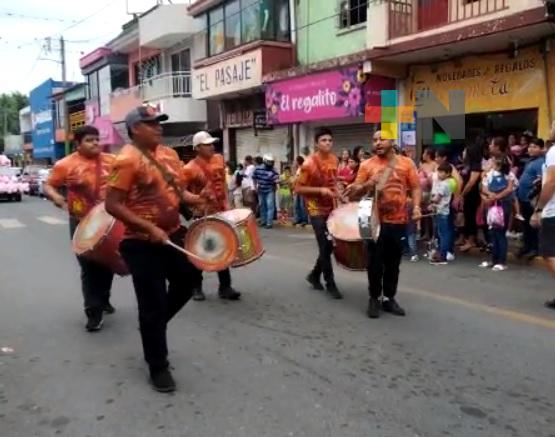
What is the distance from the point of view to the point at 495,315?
19.4 ft

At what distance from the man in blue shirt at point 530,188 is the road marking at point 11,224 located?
12422 millimetres

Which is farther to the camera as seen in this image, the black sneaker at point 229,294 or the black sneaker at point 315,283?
the black sneaker at point 315,283

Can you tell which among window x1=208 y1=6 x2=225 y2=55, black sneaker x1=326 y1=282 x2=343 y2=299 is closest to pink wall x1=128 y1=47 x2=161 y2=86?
window x1=208 y1=6 x2=225 y2=55

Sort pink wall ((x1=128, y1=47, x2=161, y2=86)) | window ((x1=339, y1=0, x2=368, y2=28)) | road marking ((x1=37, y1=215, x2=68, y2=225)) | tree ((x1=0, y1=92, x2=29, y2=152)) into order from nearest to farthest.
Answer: window ((x1=339, y1=0, x2=368, y2=28))
road marking ((x1=37, y1=215, x2=68, y2=225))
pink wall ((x1=128, y1=47, x2=161, y2=86))
tree ((x1=0, y1=92, x2=29, y2=152))

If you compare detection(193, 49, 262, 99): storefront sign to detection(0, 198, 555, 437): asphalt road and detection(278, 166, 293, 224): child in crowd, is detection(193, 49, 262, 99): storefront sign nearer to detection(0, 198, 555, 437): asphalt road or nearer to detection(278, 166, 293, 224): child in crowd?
detection(278, 166, 293, 224): child in crowd

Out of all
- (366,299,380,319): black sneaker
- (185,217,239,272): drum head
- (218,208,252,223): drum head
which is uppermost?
(218,208,252,223): drum head

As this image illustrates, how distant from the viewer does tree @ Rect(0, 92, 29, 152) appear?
3296 inches

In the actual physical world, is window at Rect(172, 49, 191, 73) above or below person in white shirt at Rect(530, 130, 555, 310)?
above

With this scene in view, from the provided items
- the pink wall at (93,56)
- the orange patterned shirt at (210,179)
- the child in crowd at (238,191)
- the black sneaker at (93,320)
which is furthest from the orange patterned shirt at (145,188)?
the pink wall at (93,56)

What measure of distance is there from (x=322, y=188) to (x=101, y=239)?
2396mm

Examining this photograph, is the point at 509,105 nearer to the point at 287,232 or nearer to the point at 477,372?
the point at 287,232

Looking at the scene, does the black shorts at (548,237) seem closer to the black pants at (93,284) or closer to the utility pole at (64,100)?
the black pants at (93,284)

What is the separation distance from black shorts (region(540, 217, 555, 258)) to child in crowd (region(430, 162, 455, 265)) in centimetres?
284

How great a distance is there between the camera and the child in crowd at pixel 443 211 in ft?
29.3
